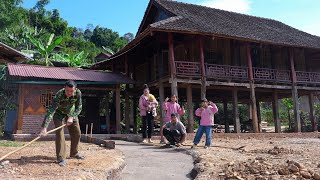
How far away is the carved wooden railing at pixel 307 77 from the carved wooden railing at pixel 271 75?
26.1 inches

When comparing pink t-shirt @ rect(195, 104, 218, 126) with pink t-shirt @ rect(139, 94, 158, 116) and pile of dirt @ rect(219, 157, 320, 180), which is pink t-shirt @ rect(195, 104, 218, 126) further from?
pile of dirt @ rect(219, 157, 320, 180)

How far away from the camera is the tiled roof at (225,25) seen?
14.7 metres

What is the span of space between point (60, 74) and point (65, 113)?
30.9 feet

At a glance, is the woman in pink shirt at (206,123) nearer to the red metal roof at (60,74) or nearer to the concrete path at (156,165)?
the concrete path at (156,165)

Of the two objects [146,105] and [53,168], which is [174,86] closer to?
[146,105]

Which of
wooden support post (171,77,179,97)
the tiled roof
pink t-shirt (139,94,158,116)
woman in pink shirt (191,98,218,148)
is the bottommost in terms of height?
woman in pink shirt (191,98,218,148)

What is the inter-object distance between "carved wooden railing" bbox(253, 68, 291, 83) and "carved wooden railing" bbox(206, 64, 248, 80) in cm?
75

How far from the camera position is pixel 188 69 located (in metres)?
15.4

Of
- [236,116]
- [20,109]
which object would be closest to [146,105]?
[20,109]

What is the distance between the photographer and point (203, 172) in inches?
210

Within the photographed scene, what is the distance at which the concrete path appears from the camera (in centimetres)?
545

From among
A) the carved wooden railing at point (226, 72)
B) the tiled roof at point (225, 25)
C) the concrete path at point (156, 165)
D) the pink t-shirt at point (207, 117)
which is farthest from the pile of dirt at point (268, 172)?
the carved wooden railing at point (226, 72)

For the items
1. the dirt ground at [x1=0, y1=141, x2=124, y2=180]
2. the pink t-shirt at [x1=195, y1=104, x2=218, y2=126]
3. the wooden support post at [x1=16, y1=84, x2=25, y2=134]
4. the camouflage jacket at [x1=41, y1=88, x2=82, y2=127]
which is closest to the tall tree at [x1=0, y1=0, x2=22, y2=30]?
the wooden support post at [x1=16, y1=84, x2=25, y2=134]

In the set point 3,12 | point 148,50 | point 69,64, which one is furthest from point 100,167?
point 3,12
